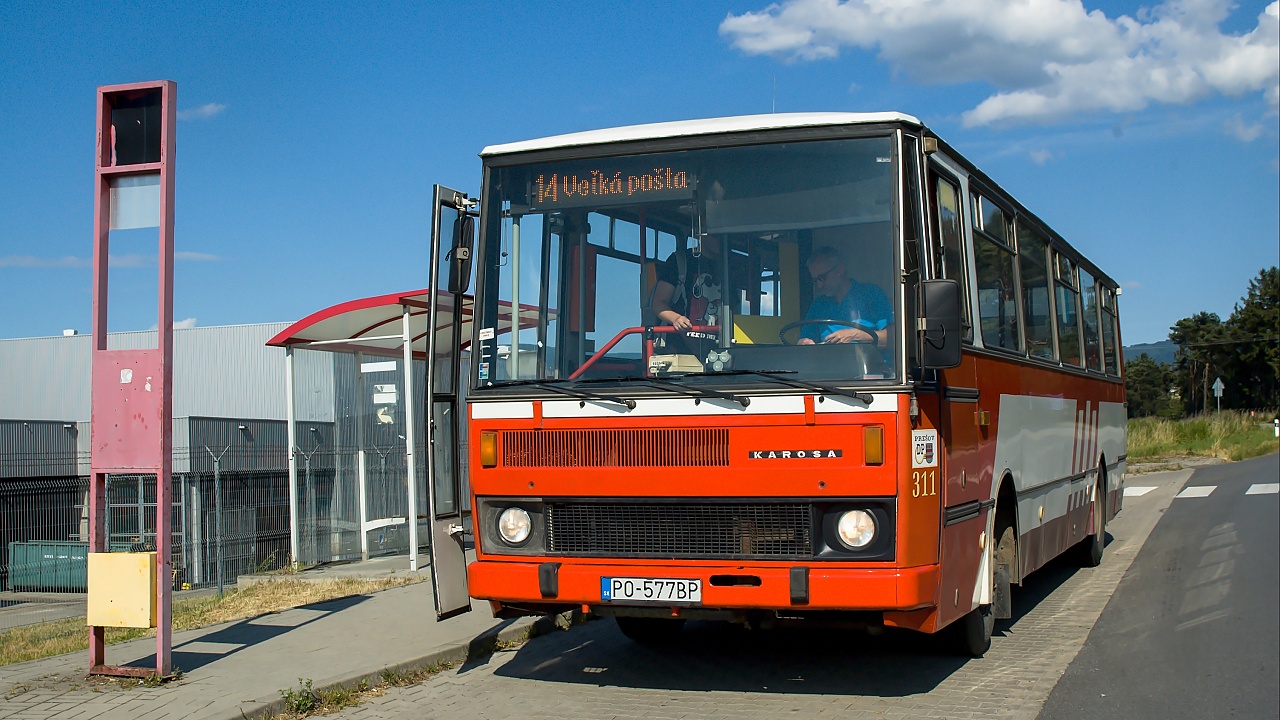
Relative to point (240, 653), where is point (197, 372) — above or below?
above

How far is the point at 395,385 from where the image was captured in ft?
53.8

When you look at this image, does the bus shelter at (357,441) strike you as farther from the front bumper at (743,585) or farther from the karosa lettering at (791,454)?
the karosa lettering at (791,454)

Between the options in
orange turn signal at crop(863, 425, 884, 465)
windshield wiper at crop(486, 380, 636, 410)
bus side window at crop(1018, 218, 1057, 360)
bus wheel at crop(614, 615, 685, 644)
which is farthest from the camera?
bus side window at crop(1018, 218, 1057, 360)

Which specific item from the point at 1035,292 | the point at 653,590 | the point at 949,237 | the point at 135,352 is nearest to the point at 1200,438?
the point at 1035,292

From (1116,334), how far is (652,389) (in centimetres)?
1075

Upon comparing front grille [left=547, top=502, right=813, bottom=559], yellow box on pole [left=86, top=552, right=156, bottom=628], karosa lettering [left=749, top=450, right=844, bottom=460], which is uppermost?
karosa lettering [left=749, top=450, right=844, bottom=460]

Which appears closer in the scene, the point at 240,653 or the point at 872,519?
the point at 872,519

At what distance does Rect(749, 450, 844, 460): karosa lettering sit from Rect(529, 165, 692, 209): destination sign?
1.57 m

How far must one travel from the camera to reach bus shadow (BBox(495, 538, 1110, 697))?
745 centimetres

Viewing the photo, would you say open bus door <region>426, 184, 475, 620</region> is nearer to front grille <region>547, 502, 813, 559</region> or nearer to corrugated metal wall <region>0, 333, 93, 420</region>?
front grille <region>547, 502, 813, 559</region>

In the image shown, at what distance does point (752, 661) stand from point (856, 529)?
7.49 feet

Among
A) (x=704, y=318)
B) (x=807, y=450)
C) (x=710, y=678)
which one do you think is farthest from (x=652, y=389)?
(x=710, y=678)

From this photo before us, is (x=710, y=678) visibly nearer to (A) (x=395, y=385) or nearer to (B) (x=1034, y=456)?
(B) (x=1034, y=456)

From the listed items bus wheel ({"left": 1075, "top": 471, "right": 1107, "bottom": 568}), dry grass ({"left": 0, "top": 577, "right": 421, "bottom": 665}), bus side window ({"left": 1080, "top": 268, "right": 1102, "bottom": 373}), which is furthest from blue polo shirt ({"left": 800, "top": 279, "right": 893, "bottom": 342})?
bus wheel ({"left": 1075, "top": 471, "right": 1107, "bottom": 568})
